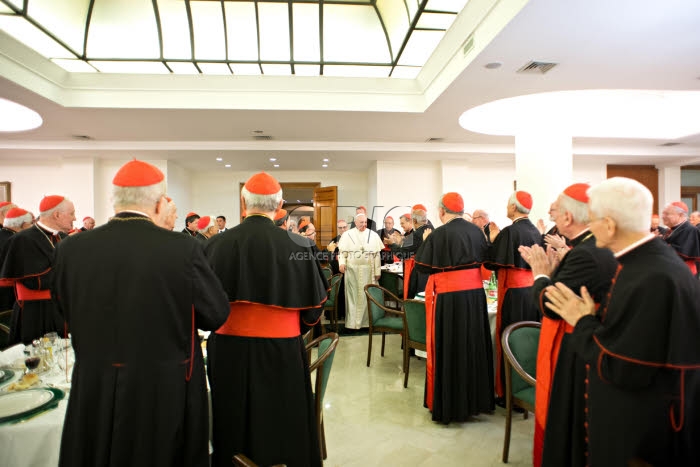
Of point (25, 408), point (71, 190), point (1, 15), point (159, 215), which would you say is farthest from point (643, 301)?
point (71, 190)

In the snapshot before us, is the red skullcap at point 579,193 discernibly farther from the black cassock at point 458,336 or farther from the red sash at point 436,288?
the red sash at point 436,288

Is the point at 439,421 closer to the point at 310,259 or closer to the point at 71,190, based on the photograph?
the point at 310,259

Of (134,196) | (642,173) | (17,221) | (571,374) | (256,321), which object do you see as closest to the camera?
(134,196)

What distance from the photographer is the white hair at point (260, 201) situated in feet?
6.20

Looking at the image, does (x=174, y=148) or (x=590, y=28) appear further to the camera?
(x=174, y=148)

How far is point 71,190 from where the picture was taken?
28.1 feet

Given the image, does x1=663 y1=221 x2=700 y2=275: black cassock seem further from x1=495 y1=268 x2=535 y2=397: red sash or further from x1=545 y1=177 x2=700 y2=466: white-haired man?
x1=545 y1=177 x2=700 y2=466: white-haired man

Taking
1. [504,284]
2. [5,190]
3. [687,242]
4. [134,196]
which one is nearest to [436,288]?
[504,284]

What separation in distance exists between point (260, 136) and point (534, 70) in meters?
5.02

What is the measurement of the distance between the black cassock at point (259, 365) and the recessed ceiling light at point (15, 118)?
22.9 feet

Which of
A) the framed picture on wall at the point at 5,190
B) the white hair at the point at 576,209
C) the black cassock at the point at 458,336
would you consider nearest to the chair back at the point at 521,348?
the black cassock at the point at 458,336

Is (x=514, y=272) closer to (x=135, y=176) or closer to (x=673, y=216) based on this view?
(x=135, y=176)

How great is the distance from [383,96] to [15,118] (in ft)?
21.9

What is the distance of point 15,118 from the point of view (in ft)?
22.5
